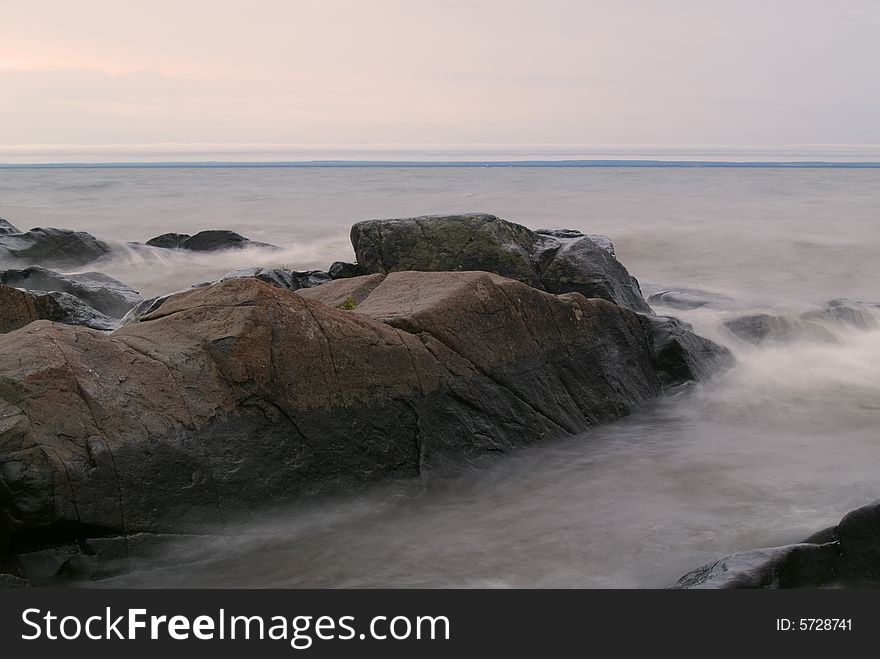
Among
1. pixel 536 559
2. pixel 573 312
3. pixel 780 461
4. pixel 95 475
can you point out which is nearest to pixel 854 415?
pixel 780 461

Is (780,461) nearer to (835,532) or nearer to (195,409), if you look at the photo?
(835,532)

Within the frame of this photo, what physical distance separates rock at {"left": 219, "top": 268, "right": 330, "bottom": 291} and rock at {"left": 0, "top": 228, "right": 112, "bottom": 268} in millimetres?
7215

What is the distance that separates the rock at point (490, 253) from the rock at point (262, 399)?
1.81 metres

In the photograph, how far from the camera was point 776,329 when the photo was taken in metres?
12.1

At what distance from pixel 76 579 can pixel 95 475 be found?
2.05ft

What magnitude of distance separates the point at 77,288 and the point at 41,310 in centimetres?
295

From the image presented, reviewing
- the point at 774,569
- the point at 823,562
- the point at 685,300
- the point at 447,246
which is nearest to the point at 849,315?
the point at 685,300

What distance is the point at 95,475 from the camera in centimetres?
558

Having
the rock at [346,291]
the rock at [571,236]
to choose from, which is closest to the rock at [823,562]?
the rock at [346,291]

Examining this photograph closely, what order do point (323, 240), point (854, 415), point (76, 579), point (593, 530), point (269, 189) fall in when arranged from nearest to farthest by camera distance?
point (76, 579), point (593, 530), point (854, 415), point (323, 240), point (269, 189)

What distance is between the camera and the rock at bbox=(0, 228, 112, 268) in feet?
55.7

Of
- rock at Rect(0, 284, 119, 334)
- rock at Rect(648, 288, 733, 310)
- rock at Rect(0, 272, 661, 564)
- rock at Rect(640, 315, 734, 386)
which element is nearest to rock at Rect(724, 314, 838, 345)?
rock at Rect(648, 288, 733, 310)

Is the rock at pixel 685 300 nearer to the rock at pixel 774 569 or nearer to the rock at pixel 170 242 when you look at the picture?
the rock at pixel 774 569

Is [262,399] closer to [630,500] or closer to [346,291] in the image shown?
[346,291]
